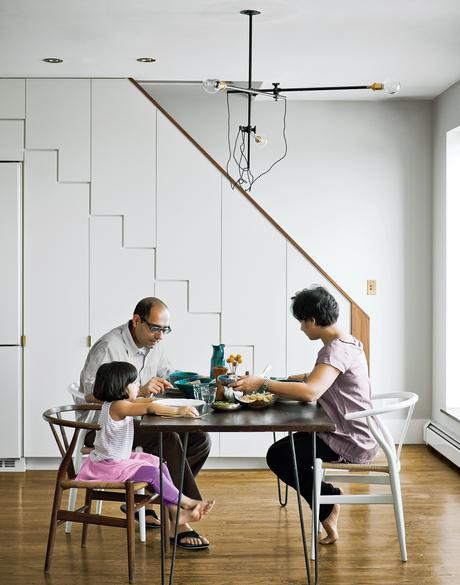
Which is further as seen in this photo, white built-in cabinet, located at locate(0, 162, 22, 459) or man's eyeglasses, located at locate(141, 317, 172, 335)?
white built-in cabinet, located at locate(0, 162, 22, 459)

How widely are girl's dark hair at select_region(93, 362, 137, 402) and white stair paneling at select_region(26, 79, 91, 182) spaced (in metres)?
2.20

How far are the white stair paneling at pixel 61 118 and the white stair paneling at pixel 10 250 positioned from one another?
25 cm

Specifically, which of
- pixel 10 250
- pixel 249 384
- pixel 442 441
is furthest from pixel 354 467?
pixel 10 250

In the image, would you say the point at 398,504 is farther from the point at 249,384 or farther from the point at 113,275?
the point at 113,275

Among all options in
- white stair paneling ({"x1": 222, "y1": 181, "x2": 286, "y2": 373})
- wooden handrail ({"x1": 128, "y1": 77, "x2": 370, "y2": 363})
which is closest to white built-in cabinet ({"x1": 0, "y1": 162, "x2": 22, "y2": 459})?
wooden handrail ({"x1": 128, "y1": 77, "x2": 370, "y2": 363})

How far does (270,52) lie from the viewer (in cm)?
474

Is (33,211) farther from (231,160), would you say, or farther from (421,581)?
(421,581)

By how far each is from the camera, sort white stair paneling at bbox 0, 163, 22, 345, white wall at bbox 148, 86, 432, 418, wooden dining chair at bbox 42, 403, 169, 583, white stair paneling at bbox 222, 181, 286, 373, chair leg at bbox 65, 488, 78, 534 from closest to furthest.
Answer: wooden dining chair at bbox 42, 403, 169, 583 → chair leg at bbox 65, 488, 78, 534 → white stair paneling at bbox 0, 163, 22, 345 → white stair paneling at bbox 222, 181, 286, 373 → white wall at bbox 148, 86, 432, 418

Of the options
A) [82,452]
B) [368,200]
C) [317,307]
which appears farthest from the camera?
[368,200]

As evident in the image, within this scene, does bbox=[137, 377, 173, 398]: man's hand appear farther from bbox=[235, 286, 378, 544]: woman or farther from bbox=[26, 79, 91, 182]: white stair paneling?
bbox=[26, 79, 91, 182]: white stair paneling

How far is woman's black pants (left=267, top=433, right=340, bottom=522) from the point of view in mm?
3688

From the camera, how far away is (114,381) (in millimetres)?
3412

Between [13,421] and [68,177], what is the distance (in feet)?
5.12

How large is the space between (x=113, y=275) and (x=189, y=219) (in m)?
0.59
